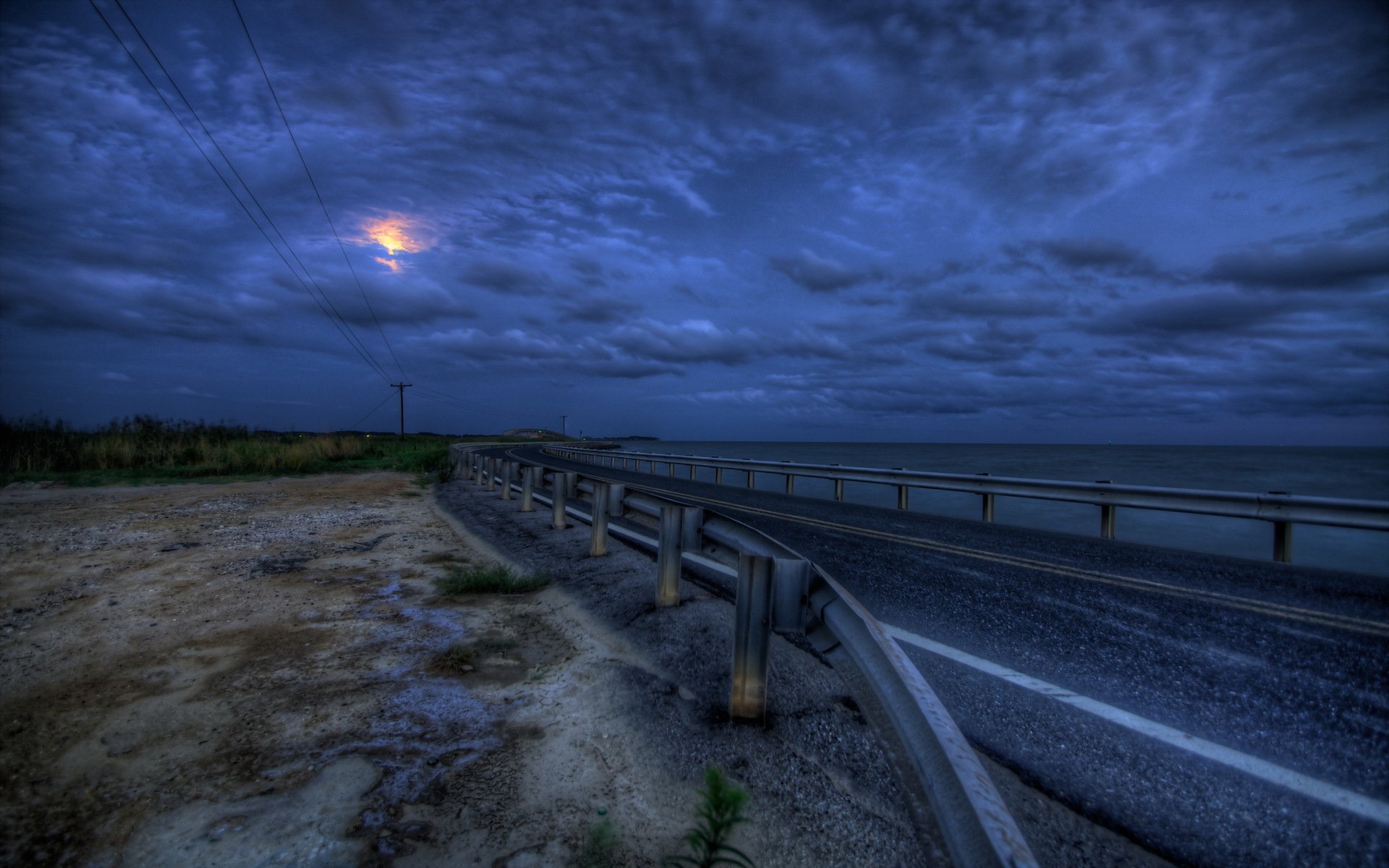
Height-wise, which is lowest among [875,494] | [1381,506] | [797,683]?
[875,494]

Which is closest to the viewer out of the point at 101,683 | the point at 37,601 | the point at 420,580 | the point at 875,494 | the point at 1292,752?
the point at 1292,752

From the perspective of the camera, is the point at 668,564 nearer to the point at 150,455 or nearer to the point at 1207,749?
the point at 1207,749

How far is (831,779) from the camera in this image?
2420mm

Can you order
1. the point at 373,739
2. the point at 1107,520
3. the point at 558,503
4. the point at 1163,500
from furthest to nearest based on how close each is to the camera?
the point at 1107,520, the point at 1163,500, the point at 558,503, the point at 373,739

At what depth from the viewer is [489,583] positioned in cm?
541

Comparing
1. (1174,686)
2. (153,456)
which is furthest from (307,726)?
(153,456)

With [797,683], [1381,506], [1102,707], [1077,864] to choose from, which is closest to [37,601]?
[797,683]

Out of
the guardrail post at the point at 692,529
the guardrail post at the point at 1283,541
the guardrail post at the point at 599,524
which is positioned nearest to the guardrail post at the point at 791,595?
the guardrail post at the point at 692,529

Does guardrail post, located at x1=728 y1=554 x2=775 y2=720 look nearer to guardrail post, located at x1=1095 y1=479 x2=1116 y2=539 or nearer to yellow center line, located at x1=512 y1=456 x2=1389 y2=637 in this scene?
yellow center line, located at x1=512 y1=456 x2=1389 y2=637

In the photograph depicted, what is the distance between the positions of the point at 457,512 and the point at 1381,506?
1266 centimetres

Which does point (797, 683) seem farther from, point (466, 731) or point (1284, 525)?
point (1284, 525)

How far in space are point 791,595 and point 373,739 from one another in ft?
6.94

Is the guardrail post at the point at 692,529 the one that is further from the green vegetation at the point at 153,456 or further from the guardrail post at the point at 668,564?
the green vegetation at the point at 153,456

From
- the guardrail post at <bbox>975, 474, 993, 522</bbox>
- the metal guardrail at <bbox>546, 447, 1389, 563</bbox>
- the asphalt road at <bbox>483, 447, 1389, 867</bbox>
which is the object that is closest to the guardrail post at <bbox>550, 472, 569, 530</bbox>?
the asphalt road at <bbox>483, 447, 1389, 867</bbox>
